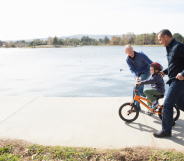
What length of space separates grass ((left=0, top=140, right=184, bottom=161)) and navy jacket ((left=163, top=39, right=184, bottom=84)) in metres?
1.48

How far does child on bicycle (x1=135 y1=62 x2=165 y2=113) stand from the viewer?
439 cm

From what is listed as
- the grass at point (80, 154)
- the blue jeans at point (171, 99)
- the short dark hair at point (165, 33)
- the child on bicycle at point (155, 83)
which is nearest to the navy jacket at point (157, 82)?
the child on bicycle at point (155, 83)

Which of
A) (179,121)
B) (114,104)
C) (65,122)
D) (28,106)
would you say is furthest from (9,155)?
(179,121)

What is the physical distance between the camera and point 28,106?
578cm

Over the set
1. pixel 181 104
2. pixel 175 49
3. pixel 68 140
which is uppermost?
pixel 175 49

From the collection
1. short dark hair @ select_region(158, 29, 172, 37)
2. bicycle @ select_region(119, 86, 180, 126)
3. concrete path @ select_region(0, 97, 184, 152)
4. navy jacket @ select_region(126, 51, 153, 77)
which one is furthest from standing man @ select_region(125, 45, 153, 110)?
short dark hair @ select_region(158, 29, 172, 37)

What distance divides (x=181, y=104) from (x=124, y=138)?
1.39m

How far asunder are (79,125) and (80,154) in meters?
1.26

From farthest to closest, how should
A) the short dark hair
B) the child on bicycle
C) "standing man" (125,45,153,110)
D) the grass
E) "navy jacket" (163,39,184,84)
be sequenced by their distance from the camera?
"standing man" (125,45,153,110), the child on bicycle, the short dark hair, "navy jacket" (163,39,184,84), the grass

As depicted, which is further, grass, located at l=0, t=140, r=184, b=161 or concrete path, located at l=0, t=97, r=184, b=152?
concrete path, located at l=0, t=97, r=184, b=152

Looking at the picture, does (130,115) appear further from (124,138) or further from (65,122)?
(65,122)

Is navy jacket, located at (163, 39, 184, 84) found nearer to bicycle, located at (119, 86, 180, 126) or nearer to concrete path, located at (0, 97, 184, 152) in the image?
bicycle, located at (119, 86, 180, 126)

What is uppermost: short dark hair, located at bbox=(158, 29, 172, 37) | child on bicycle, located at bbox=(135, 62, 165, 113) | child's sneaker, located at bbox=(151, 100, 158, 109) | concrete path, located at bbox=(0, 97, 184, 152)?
short dark hair, located at bbox=(158, 29, 172, 37)

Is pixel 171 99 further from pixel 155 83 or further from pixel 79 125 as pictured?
pixel 79 125
